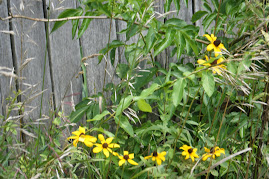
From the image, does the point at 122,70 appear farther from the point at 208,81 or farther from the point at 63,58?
the point at 208,81

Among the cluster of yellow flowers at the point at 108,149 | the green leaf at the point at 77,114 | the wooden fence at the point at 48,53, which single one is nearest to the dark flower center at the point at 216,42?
the cluster of yellow flowers at the point at 108,149

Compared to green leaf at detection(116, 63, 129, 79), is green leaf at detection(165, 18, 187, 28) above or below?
above

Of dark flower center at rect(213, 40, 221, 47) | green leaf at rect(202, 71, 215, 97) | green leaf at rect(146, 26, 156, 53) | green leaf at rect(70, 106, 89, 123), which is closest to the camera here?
green leaf at rect(202, 71, 215, 97)

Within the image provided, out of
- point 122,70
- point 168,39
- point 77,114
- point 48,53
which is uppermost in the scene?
point 168,39

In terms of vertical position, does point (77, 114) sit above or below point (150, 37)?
below

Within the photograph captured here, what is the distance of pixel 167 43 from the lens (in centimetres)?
210

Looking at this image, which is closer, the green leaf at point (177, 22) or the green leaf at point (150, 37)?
the green leaf at point (150, 37)

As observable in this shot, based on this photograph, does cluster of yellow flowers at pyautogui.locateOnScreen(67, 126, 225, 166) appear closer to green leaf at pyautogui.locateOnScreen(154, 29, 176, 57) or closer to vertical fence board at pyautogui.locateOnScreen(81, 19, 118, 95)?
green leaf at pyautogui.locateOnScreen(154, 29, 176, 57)

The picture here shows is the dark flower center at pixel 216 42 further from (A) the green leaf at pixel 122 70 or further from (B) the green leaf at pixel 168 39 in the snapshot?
(A) the green leaf at pixel 122 70

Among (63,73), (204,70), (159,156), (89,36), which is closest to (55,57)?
(63,73)

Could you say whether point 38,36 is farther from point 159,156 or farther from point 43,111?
point 159,156

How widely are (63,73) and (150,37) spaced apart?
70 centimetres

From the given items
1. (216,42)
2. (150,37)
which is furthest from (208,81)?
(150,37)

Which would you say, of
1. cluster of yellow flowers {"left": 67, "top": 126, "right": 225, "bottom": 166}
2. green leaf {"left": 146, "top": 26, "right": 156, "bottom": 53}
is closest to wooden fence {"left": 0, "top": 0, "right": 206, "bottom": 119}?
green leaf {"left": 146, "top": 26, "right": 156, "bottom": 53}
